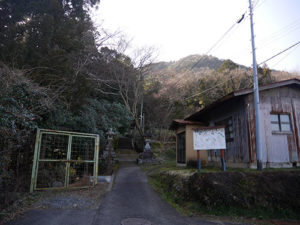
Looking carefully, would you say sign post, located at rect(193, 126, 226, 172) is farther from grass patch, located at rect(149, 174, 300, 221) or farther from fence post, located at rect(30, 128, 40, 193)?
fence post, located at rect(30, 128, 40, 193)

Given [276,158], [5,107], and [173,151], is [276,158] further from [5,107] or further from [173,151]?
[173,151]

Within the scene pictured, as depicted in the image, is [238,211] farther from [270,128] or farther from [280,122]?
[280,122]

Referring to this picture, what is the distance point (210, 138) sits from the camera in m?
6.69

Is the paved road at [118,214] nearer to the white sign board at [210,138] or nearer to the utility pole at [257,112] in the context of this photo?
the white sign board at [210,138]

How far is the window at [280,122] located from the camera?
805cm

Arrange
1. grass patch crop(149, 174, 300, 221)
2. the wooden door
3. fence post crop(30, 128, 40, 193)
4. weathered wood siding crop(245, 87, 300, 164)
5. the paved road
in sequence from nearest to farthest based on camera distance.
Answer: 1. the paved road
2. grass patch crop(149, 174, 300, 221)
3. fence post crop(30, 128, 40, 193)
4. weathered wood siding crop(245, 87, 300, 164)
5. the wooden door

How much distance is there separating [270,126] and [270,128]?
0.09 meters

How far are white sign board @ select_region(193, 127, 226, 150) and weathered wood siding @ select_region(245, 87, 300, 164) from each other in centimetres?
195

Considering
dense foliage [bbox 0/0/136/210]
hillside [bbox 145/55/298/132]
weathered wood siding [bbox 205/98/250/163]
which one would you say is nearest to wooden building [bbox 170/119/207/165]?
weathered wood siding [bbox 205/98/250/163]

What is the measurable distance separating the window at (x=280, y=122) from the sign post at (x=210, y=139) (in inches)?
118

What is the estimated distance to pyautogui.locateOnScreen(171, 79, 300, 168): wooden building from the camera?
7.70 meters

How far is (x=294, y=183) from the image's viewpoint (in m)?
5.36

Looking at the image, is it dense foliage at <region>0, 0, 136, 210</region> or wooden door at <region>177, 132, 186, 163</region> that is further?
wooden door at <region>177, 132, 186, 163</region>

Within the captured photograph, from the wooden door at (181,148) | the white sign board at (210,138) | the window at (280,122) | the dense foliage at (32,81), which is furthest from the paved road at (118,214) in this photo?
the window at (280,122)
